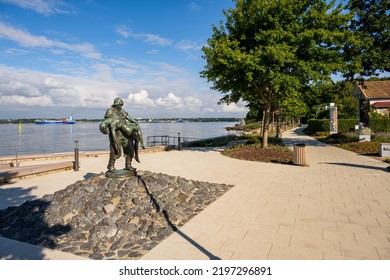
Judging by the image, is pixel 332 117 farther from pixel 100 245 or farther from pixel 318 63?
pixel 100 245

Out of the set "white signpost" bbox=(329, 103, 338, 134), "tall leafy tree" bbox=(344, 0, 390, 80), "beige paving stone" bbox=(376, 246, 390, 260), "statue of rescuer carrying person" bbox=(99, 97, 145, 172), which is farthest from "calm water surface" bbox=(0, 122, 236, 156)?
"tall leafy tree" bbox=(344, 0, 390, 80)

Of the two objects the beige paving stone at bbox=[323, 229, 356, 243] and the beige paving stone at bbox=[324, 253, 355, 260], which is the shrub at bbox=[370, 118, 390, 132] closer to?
the beige paving stone at bbox=[323, 229, 356, 243]

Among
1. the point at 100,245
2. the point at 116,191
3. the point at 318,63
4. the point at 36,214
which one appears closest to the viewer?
→ the point at 100,245

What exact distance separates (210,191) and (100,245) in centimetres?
371

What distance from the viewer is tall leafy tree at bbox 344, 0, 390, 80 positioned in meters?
17.1

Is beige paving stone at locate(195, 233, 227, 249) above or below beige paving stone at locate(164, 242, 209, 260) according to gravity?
above

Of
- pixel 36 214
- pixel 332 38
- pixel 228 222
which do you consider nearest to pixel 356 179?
pixel 228 222

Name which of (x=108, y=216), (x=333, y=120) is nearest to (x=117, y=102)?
(x=108, y=216)

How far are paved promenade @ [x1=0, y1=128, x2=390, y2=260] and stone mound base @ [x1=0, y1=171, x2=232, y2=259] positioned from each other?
31 cm

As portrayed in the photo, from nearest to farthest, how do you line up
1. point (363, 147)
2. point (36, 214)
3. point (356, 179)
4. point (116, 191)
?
point (36, 214)
point (116, 191)
point (356, 179)
point (363, 147)

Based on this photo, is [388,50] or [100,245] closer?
[100,245]

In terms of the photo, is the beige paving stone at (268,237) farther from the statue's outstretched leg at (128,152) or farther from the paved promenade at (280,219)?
the statue's outstretched leg at (128,152)
